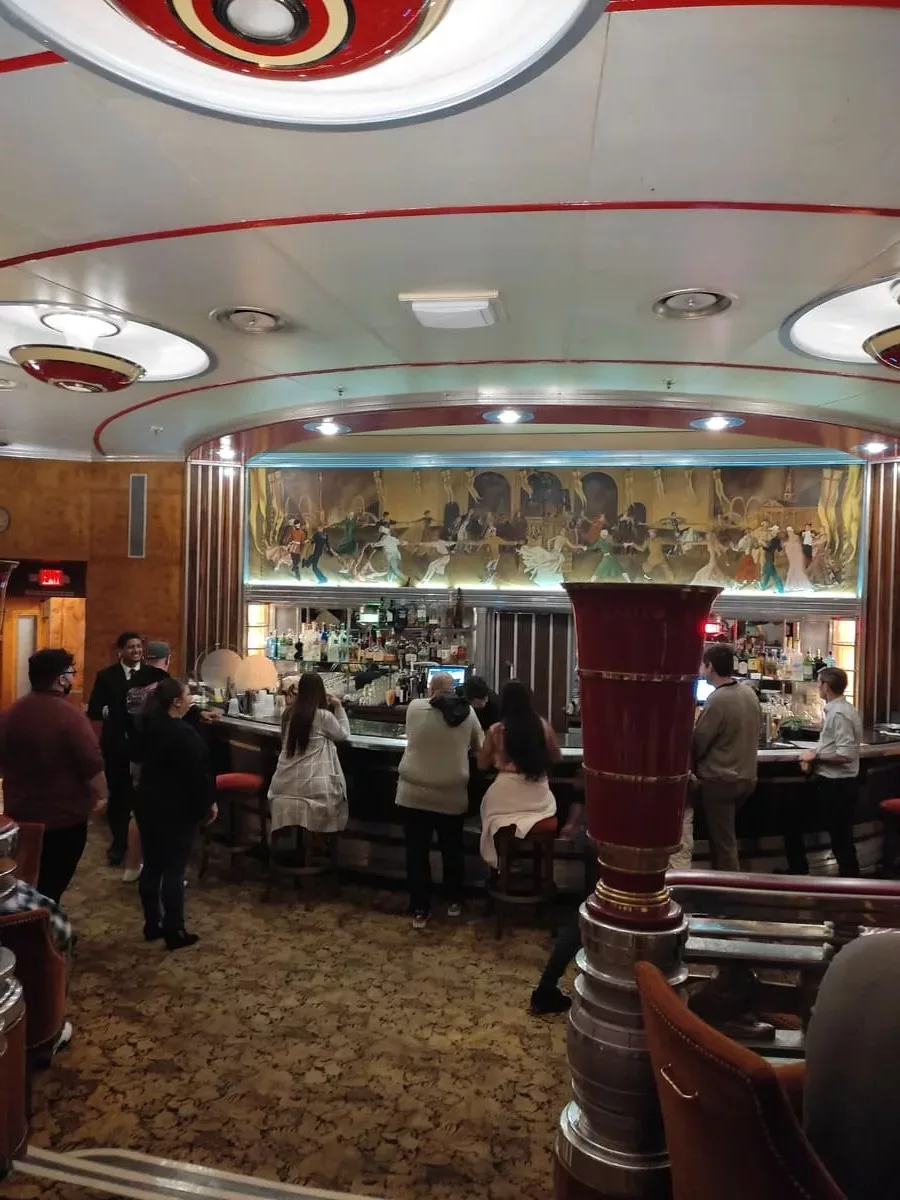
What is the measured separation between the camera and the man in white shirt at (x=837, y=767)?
5.69 metres

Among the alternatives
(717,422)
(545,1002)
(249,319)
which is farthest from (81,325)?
(717,422)

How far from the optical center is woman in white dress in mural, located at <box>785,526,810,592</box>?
9.73m

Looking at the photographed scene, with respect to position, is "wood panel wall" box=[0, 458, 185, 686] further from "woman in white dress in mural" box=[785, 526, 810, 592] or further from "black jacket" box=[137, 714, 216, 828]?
"woman in white dress in mural" box=[785, 526, 810, 592]

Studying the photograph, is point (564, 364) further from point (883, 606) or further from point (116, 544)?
point (116, 544)

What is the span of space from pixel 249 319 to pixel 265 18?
2983 millimetres

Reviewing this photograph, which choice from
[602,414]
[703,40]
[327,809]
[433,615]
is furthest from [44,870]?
[433,615]

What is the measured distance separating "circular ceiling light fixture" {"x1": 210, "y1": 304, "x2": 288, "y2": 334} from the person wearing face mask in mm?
2357

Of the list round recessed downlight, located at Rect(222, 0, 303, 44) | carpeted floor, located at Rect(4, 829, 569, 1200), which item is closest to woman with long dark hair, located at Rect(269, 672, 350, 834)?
carpeted floor, located at Rect(4, 829, 569, 1200)

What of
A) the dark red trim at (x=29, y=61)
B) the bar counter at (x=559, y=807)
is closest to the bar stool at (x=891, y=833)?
the bar counter at (x=559, y=807)

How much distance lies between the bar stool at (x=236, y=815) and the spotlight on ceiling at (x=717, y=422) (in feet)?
16.2

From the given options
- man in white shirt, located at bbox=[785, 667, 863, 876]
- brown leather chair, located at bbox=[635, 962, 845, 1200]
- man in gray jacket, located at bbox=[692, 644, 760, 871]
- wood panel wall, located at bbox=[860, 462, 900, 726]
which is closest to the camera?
brown leather chair, located at bbox=[635, 962, 845, 1200]

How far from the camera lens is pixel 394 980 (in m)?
4.33

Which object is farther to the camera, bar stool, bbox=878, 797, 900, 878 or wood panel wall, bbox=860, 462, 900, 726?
wood panel wall, bbox=860, 462, 900, 726

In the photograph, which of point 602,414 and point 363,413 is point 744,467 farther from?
point 363,413
